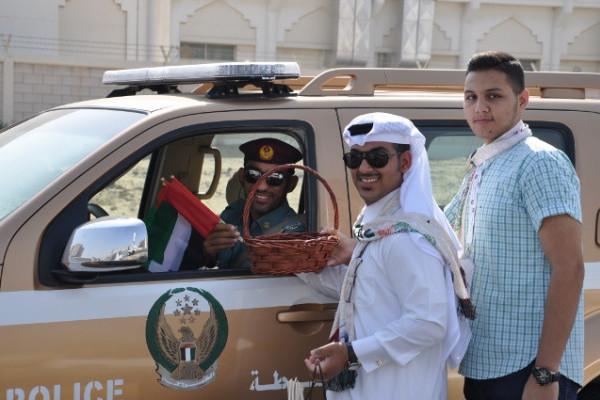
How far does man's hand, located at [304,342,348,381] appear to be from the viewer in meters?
2.70

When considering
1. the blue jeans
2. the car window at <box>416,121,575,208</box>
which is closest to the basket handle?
the car window at <box>416,121,575,208</box>

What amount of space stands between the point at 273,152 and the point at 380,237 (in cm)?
98

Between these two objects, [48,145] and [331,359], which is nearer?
[331,359]

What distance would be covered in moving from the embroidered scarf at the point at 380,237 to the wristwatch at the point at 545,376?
266 mm

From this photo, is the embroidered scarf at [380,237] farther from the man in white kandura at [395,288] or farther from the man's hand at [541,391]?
the man's hand at [541,391]

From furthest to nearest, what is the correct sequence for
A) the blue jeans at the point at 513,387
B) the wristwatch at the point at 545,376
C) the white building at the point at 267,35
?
the white building at the point at 267,35
the blue jeans at the point at 513,387
the wristwatch at the point at 545,376

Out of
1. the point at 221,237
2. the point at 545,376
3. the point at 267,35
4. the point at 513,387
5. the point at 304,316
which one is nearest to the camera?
the point at 545,376

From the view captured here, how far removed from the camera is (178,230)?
3416 millimetres

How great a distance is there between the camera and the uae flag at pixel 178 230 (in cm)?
334

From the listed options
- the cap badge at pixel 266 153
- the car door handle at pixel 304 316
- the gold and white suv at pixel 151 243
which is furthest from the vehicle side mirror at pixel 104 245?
the cap badge at pixel 266 153

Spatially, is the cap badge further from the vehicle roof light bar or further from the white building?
the white building

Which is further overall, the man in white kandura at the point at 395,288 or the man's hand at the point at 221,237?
the man's hand at the point at 221,237

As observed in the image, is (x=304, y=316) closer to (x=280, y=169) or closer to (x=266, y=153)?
(x=280, y=169)

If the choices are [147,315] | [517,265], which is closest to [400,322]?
[517,265]
